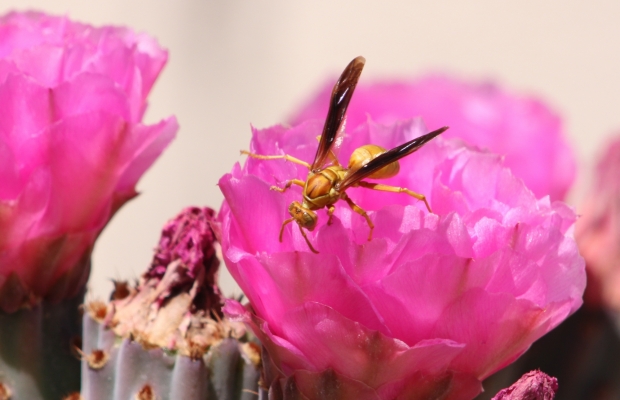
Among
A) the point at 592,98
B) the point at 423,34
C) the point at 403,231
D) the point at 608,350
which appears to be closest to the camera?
the point at 403,231

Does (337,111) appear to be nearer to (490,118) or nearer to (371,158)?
(371,158)

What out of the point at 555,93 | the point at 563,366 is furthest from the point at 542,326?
the point at 555,93

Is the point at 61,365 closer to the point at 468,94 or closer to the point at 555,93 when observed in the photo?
the point at 468,94

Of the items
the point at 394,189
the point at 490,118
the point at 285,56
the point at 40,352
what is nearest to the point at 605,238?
the point at 490,118

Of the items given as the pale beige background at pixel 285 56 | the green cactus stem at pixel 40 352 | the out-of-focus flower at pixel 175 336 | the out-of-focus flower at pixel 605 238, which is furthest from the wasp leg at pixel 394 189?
the pale beige background at pixel 285 56

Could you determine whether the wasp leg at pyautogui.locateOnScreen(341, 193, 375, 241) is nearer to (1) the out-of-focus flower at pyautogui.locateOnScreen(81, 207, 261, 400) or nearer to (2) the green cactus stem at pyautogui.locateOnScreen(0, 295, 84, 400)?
(1) the out-of-focus flower at pyautogui.locateOnScreen(81, 207, 261, 400)

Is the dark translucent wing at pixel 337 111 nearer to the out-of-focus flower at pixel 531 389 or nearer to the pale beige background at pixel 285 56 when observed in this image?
the out-of-focus flower at pixel 531 389
